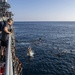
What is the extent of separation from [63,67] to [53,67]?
2.90 metres

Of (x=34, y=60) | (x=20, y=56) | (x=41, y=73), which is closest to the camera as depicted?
(x=41, y=73)

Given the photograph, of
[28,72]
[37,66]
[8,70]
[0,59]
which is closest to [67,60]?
[37,66]

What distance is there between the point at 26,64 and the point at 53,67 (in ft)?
26.4

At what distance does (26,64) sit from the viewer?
189 feet

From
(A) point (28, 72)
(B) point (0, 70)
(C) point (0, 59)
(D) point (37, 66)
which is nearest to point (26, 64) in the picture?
(D) point (37, 66)

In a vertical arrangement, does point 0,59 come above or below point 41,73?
above

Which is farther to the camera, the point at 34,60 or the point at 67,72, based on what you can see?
the point at 34,60

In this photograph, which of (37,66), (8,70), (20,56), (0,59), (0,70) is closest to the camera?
(8,70)

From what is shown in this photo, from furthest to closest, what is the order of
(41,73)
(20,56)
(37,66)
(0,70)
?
1. (20,56)
2. (37,66)
3. (41,73)
4. (0,70)

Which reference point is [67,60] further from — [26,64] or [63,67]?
[26,64]

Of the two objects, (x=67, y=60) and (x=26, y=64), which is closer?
(x=26, y=64)

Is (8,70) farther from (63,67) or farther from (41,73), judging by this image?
(63,67)

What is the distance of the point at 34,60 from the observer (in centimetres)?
6272

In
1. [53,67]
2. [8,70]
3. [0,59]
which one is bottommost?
[53,67]
